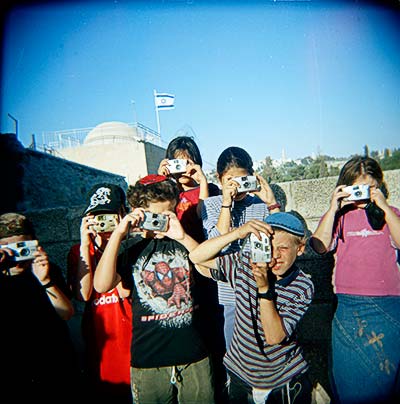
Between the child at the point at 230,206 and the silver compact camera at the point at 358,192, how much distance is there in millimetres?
533

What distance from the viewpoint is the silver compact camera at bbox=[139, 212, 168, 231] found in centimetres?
164

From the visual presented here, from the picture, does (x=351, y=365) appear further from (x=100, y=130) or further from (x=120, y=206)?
(x=100, y=130)

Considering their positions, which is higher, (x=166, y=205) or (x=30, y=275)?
(x=166, y=205)

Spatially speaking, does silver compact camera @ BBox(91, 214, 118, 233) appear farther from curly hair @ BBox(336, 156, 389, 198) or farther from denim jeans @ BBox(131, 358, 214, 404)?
curly hair @ BBox(336, 156, 389, 198)

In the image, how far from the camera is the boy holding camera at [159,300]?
1.60 meters

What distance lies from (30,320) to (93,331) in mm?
396

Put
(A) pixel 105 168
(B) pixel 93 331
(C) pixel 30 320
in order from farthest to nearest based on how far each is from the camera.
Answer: (A) pixel 105 168, (B) pixel 93 331, (C) pixel 30 320

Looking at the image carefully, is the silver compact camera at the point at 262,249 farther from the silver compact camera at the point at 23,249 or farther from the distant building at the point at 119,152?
the distant building at the point at 119,152

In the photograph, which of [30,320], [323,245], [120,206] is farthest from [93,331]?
[323,245]

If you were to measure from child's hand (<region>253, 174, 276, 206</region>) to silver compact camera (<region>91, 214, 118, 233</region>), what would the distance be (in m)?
1.17

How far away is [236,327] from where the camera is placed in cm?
165

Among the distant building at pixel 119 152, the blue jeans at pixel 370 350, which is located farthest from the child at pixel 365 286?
the distant building at pixel 119 152

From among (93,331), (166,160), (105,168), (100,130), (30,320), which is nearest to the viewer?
(30,320)

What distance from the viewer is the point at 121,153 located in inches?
810
